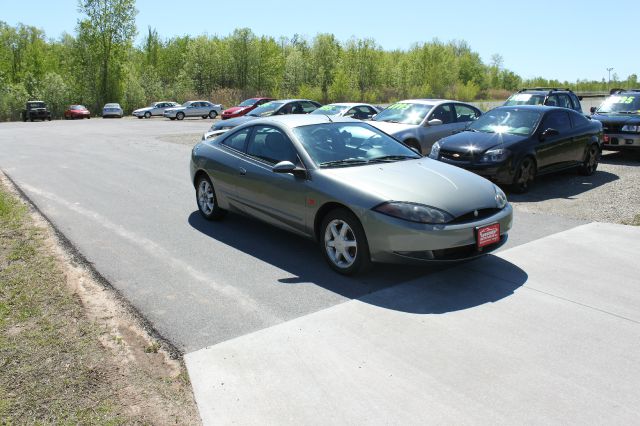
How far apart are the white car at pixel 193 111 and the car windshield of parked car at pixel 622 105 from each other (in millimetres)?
34530

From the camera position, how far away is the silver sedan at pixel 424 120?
11938 millimetres

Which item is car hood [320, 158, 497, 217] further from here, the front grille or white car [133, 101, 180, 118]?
white car [133, 101, 180, 118]

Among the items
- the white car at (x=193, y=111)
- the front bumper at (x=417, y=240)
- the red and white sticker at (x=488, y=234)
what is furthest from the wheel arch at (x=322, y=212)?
the white car at (x=193, y=111)

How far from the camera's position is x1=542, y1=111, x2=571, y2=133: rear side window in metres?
10.3

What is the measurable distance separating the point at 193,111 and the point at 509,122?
36903 millimetres

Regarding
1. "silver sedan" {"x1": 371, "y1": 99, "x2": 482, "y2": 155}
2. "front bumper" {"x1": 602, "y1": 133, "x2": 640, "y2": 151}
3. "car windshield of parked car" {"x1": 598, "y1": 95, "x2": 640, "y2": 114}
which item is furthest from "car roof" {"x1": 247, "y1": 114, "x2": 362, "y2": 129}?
"car windshield of parked car" {"x1": 598, "y1": 95, "x2": 640, "y2": 114}

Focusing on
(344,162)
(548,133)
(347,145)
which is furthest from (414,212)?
(548,133)

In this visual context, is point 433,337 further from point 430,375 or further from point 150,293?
point 150,293

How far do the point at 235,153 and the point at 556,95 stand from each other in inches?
438

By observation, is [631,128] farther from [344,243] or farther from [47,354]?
[47,354]

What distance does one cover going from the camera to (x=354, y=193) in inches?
200

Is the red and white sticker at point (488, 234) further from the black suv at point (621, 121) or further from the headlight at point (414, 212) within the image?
the black suv at point (621, 121)

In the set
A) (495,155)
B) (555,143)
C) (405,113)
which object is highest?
(405,113)

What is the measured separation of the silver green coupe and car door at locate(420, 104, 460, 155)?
5727 mm
